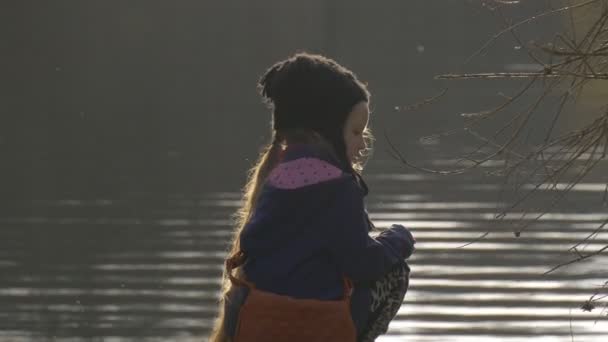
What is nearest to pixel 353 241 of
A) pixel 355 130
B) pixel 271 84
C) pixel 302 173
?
pixel 302 173

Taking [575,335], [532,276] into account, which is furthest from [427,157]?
[575,335]

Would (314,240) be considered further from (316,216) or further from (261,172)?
(261,172)

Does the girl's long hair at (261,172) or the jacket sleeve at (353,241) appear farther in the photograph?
the girl's long hair at (261,172)

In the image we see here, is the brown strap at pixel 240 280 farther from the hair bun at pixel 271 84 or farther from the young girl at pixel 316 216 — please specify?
the hair bun at pixel 271 84

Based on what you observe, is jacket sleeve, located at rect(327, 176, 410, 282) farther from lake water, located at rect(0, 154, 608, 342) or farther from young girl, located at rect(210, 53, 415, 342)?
lake water, located at rect(0, 154, 608, 342)

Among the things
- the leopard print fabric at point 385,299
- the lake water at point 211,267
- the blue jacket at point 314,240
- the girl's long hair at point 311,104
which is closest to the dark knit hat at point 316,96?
the girl's long hair at point 311,104

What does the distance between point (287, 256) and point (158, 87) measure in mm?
12587

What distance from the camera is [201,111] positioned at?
1380 cm

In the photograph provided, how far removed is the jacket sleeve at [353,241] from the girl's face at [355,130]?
143mm

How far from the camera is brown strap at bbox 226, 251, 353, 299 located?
9.79 feet

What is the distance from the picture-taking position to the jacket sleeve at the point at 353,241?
2.94 metres

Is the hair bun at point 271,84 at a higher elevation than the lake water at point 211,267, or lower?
higher

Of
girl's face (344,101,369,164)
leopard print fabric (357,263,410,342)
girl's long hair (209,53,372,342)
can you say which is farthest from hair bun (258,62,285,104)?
leopard print fabric (357,263,410,342)

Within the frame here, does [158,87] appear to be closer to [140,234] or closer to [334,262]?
[140,234]
